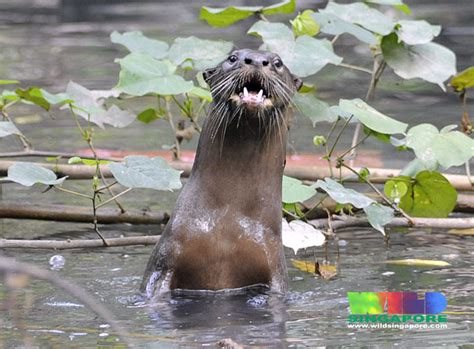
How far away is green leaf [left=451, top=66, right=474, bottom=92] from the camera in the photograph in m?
5.18

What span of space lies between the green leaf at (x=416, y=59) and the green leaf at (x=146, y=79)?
96 cm

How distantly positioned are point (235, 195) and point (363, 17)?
57.6 inches

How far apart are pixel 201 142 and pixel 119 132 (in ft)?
10.3

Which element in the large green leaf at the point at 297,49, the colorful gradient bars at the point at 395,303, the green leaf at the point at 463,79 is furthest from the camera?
the green leaf at the point at 463,79

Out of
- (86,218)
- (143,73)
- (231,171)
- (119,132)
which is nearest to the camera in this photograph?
(231,171)

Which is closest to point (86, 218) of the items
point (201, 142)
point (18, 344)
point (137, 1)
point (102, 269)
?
point (102, 269)

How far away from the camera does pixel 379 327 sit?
354 centimetres

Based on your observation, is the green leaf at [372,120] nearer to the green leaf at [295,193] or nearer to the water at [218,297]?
the green leaf at [295,193]

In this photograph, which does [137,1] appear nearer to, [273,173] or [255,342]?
[273,173]

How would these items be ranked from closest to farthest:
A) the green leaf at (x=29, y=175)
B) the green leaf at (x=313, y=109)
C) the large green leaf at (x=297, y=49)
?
the green leaf at (x=29, y=175)
the large green leaf at (x=297, y=49)
the green leaf at (x=313, y=109)

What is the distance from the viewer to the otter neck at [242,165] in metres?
4.08

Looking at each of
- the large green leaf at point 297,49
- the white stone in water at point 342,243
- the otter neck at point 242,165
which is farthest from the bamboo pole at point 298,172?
the otter neck at point 242,165

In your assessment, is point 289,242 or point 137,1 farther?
point 137,1

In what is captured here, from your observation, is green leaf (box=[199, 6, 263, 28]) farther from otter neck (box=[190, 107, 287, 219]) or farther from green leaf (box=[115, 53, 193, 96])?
otter neck (box=[190, 107, 287, 219])
